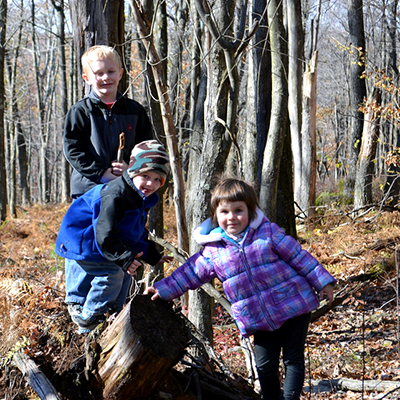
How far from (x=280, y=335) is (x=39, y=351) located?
1.74 metres

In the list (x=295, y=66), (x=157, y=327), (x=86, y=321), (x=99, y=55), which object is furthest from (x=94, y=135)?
(x=295, y=66)

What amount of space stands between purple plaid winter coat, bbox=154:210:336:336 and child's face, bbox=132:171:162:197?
1.69 ft

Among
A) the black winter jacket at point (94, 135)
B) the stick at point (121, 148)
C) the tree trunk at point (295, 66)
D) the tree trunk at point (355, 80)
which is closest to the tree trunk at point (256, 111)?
the tree trunk at point (295, 66)

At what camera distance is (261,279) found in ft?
9.29

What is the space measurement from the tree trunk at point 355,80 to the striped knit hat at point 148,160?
9.59 meters

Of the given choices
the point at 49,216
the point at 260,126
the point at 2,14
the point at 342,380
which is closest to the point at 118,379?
the point at 342,380

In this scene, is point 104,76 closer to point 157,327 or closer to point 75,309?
point 75,309

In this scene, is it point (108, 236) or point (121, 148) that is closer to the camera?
point (108, 236)

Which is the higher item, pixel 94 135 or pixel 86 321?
pixel 94 135

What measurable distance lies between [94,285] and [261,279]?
1.16m

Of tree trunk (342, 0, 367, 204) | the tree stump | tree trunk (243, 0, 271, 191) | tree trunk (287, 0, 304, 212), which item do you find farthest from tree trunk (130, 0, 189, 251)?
tree trunk (342, 0, 367, 204)

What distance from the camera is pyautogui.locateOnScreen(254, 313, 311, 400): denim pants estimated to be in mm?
2861

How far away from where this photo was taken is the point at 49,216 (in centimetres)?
1374

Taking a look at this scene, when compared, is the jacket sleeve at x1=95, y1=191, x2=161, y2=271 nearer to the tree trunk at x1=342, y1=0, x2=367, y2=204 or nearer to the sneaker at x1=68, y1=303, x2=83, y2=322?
the sneaker at x1=68, y1=303, x2=83, y2=322
